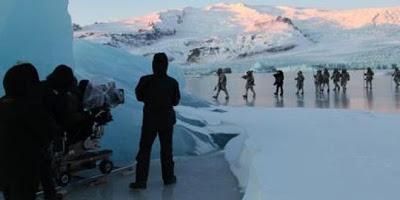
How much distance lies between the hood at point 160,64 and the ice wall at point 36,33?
227 centimetres

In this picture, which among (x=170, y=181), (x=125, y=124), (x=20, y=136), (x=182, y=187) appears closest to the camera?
(x=20, y=136)

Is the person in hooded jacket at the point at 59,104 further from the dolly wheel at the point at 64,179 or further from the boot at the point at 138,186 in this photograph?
the boot at the point at 138,186

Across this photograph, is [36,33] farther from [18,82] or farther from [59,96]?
[18,82]

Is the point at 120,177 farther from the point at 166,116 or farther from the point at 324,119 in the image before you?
the point at 324,119

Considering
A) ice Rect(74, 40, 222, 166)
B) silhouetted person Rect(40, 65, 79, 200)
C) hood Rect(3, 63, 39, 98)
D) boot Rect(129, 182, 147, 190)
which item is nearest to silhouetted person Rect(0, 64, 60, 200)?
hood Rect(3, 63, 39, 98)

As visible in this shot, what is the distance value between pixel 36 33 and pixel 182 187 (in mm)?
3218

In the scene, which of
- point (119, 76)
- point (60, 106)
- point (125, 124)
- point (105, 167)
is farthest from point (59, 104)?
point (119, 76)

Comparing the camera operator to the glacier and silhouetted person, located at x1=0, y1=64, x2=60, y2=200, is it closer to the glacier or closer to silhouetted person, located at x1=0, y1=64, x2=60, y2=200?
silhouetted person, located at x1=0, y1=64, x2=60, y2=200

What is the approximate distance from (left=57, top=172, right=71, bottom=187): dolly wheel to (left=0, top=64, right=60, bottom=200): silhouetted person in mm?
2165

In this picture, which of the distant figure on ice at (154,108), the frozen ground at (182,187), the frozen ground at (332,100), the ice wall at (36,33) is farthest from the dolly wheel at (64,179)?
the frozen ground at (332,100)

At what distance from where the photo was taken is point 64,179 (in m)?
6.50

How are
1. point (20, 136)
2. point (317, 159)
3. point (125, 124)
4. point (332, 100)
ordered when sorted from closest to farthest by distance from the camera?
point (20, 136)
point (317, 159)
point (125, 124)
point (332, 100)

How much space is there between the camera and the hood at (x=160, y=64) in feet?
21.2

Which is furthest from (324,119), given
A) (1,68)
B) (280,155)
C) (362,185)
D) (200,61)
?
(200,61)
